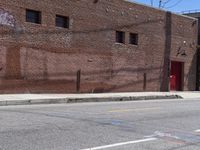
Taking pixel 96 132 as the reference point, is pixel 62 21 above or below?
above

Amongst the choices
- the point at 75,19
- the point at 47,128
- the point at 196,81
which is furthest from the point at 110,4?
the point at 47,128

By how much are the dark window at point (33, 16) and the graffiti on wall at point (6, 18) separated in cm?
124

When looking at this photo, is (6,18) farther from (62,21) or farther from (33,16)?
(62,21)

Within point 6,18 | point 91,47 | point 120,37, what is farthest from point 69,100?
point 120,37

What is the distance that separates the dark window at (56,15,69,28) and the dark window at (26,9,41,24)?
1480 mm

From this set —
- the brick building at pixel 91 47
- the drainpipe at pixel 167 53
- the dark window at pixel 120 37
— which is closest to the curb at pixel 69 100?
the brick building at pixel 91 47

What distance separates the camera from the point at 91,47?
2945 cm

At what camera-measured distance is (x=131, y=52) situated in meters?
33.1

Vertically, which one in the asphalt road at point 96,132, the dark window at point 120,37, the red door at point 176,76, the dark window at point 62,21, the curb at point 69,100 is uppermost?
the dark window at point 62,21

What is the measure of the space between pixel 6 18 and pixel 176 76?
18956 mm

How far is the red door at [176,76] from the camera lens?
3875 centimetres

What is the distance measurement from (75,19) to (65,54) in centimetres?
224

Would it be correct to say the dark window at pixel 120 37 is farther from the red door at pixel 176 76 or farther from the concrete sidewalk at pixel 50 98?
the red door at pixel 176 76

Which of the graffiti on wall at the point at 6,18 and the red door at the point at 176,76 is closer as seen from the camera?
the graffiti on wall at the point at 6,18
